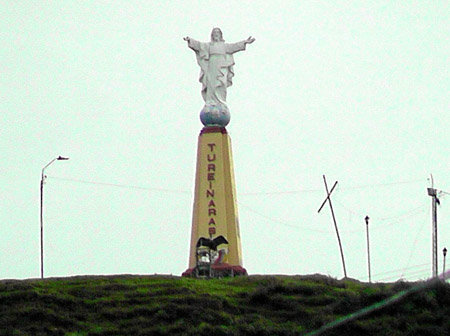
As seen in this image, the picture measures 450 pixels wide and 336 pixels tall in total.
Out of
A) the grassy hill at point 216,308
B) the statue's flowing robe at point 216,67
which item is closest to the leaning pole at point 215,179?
the statue's flowing robe at point 216,67

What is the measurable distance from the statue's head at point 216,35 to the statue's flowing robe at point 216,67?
21 cm

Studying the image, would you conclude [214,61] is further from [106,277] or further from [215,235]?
[106,277]

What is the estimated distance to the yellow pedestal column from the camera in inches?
1384

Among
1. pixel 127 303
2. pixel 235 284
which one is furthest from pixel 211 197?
pixel 127 303

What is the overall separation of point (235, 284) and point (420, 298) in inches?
272

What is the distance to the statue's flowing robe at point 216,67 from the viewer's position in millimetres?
36875

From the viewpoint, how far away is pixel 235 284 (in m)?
31.4

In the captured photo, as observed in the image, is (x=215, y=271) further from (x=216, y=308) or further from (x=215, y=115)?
(x=216, y=308)

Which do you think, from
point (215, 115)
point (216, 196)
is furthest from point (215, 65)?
point (216, 196)

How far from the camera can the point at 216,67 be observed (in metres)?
37.0

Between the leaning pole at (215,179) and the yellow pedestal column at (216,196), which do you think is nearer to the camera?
the leaning pole at (215,179)

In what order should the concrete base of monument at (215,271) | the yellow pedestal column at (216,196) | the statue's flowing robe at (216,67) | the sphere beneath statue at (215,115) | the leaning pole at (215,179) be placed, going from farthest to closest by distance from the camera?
the statue's flowing robe at (216,67) < the sphere beneath statue at (215,115) < the yellow pedestal column at (216,196) < the leaning pole at (215,179) < the concrete base of monument at (215,271)

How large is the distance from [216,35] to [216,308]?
14.3m

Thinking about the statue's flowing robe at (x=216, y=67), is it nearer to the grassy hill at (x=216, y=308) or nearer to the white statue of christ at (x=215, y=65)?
the white statue of christ at (x=215, y=65)
